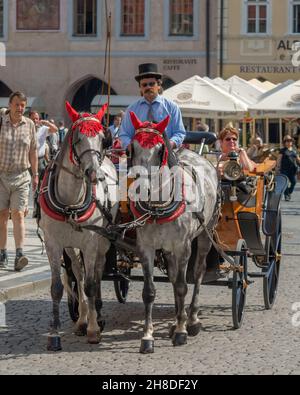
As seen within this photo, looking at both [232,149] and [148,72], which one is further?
[232,149]

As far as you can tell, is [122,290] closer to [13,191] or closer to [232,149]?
[232,149]

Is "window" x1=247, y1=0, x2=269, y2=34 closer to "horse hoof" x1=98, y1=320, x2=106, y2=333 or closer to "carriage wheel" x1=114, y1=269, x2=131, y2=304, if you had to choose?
"carriage wheel" x1=114, y1=269, x2=131, y2=304

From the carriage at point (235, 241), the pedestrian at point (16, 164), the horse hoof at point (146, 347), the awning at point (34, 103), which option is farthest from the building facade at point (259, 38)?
the horse hoof at point (146, 347)

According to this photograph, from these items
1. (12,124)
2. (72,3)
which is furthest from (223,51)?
(12,124)

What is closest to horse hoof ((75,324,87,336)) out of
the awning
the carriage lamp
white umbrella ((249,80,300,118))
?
the carriage lamp

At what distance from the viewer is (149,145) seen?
7996mm

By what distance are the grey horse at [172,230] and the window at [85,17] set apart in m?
32.2

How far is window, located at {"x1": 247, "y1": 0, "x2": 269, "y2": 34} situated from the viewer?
129 feet

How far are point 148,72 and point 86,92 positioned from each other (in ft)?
108

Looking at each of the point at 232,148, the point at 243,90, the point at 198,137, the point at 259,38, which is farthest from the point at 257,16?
the point at 198,137

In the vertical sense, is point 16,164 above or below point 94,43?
below

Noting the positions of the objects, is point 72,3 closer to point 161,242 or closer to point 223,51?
point 223,51

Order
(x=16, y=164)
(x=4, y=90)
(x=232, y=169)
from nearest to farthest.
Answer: (x=232, y=169), (x=16, y=164), (x=4, y=90)

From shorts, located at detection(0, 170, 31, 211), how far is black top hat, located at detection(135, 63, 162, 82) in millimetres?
2995
